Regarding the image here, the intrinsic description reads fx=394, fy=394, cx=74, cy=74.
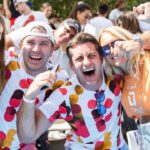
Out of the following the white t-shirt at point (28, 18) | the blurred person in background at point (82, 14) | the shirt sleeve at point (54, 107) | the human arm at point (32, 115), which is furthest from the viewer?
the blurred person in background at point (82, 14)

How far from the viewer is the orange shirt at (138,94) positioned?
2412 mm

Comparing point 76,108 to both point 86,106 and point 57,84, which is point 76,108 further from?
point 57,84

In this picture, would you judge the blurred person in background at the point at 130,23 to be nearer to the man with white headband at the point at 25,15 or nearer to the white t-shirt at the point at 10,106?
the man with white headband at the point at 25,15

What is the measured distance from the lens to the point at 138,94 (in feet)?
7.97

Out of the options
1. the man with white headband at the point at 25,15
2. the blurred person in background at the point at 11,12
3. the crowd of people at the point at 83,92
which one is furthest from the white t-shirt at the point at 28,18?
the crowd of people at the point at 83,92

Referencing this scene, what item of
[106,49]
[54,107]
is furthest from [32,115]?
[106,49]

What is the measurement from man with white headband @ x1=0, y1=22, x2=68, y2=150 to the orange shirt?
42cm

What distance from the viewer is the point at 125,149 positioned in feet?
8.29

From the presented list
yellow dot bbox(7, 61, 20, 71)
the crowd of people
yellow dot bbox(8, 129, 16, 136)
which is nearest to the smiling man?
the crowd of people

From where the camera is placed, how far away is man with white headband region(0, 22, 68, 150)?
2484 mm

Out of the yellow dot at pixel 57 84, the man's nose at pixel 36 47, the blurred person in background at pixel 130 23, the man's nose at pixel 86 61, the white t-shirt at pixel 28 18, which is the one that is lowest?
the yellow dot at pixel 57 84

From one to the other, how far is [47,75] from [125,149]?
739mm

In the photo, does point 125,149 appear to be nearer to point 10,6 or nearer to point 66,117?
point 66,117

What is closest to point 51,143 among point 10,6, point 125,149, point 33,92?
point 125,149
